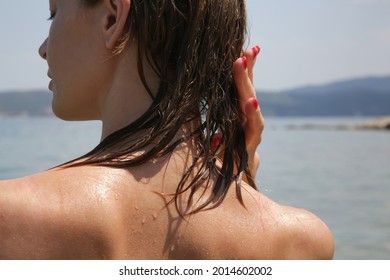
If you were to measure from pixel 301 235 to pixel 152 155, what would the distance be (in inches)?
16.2

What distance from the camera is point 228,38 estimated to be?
5.40ft

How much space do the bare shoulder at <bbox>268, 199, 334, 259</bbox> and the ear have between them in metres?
0.54

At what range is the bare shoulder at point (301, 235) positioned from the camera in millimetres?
1574

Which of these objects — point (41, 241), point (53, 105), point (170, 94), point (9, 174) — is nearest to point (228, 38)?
point (170, 94)

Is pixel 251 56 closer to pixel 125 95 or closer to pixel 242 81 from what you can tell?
pixel 242 81

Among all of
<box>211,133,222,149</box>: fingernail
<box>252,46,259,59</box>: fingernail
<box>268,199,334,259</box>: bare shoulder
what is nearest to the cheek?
<box>211,133,222,149</box>: fingernail

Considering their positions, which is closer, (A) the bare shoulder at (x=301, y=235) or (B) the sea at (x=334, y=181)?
(A) the bare shoulder at (x=301, y=235)

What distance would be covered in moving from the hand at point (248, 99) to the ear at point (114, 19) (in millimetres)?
309

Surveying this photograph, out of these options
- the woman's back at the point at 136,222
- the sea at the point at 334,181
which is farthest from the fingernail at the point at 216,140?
the sea at the point at 334,181

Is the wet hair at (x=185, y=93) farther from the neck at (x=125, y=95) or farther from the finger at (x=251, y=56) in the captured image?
the finger at (x=251, y=56)

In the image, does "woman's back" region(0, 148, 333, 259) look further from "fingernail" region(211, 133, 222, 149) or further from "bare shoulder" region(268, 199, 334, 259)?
"fingernail" region(211, 133, 222, 149)

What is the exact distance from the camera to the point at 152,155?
1470mm

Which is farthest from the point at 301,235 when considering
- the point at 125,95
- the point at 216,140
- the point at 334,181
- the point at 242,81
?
the point at 334,181
